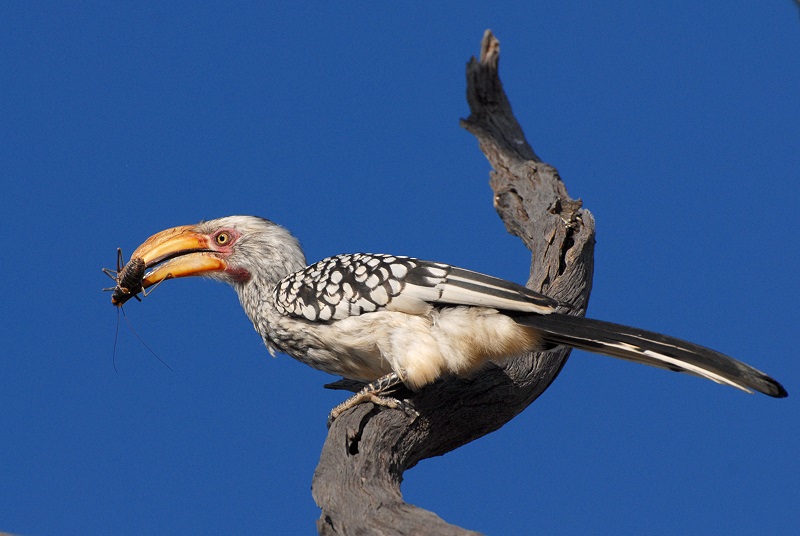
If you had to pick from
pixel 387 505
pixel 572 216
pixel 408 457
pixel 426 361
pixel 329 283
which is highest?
pixel 572 216

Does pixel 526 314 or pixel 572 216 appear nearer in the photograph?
pixel 526 314

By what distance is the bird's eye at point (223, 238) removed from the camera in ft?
14.9

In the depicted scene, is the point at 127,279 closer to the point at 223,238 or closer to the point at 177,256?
the point at 177,256

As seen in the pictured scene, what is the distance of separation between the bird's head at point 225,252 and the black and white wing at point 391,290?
0.35 metres

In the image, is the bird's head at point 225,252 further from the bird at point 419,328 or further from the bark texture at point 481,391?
the bark texture at point 481,391

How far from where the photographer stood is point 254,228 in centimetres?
455

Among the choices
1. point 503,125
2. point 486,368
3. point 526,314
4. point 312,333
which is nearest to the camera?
point 526,314

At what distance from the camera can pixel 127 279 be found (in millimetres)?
4430

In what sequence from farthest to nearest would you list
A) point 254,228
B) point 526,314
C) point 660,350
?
point 254,228, point 526,314, point 660,350

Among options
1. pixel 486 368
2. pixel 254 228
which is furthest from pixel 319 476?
pixel 254 228

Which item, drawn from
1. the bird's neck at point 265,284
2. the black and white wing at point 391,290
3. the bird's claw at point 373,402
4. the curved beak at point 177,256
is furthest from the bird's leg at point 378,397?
the curved beak at point 177,256

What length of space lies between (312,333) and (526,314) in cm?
97

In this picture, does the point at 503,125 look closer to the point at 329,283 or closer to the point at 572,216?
the point at 572,216

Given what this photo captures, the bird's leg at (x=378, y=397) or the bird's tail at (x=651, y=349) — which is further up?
the bird's tail at (x=651, y=349)
